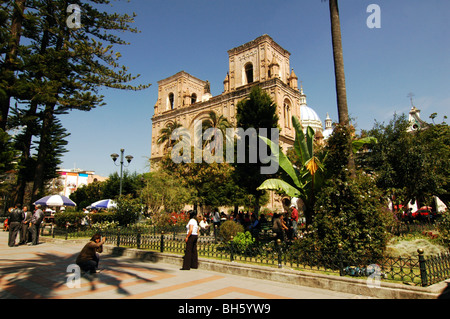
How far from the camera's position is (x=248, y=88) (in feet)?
102

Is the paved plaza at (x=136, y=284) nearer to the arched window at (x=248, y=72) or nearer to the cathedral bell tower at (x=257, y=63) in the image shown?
the cathedral bell tower at (x=257, y=63)

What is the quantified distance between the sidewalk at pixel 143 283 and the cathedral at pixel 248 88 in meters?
23.2

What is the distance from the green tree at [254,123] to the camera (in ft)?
53.4

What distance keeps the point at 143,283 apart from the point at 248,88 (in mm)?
28420

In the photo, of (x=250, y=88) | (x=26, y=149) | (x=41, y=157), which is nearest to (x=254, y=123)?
(x=41, y=157)

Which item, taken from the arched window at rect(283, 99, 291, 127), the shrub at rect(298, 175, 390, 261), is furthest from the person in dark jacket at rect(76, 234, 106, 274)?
the arched window at rect(283, 99, 291, 127)

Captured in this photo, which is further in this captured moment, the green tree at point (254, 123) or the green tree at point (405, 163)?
the green tree at point (254, 123)

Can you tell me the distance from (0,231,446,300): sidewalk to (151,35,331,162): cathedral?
915 inches

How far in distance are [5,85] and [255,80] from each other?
24903 millimetres

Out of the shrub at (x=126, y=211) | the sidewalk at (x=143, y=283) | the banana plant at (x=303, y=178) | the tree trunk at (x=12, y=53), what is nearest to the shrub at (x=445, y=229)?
the banana plant at (x=303, y=178)

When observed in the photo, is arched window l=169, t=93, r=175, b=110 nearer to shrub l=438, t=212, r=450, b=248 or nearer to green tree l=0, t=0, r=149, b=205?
green tree l=0, t=0, r=149, b=205

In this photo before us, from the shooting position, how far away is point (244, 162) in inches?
643

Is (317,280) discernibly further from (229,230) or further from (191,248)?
(229,230)
